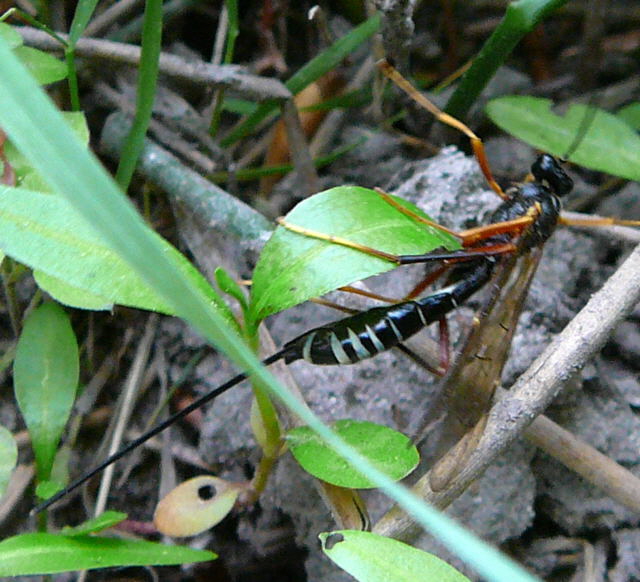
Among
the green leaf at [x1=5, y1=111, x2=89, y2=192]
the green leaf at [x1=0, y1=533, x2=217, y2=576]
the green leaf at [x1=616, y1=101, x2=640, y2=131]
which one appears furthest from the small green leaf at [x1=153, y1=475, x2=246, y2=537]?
the green leaf at [x1=616, y1=101, x2=640, y2=131]

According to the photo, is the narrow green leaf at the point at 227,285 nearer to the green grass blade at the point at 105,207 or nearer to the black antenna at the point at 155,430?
Answer: the black antenna at the point at 155,430

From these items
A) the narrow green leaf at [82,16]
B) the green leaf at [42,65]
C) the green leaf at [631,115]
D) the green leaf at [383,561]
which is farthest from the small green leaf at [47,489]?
the green leaf at [631,115]

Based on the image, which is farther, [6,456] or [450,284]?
[450,284]

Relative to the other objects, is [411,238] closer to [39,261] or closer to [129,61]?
[39,261]

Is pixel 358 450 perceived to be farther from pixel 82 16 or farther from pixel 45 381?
pixel 82 16

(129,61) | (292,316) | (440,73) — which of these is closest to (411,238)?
(292,316)

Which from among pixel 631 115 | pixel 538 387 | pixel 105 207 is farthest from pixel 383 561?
pixel 631 115

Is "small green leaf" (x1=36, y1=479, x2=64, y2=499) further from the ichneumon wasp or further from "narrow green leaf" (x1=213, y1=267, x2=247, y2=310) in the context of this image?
"narrow green leaf" (x1=213, y1=267, x2=247, y2=310)
